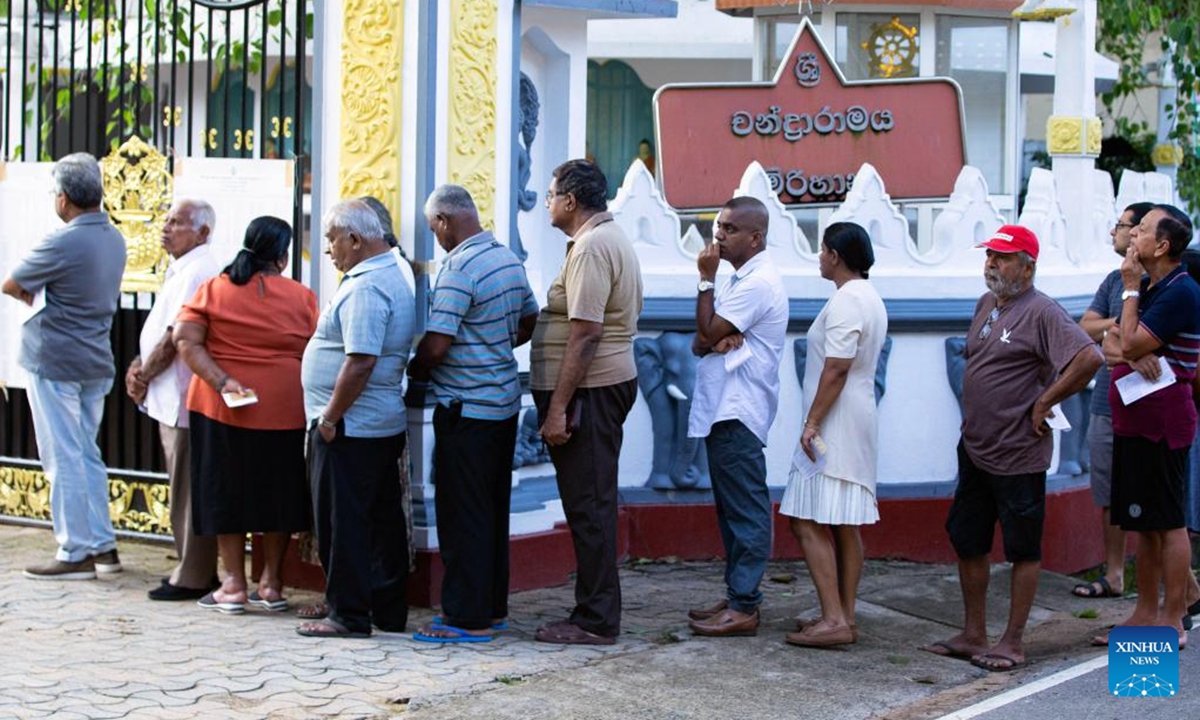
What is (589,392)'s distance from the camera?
7.01 m

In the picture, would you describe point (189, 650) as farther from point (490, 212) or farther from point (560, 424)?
point (490, 212)

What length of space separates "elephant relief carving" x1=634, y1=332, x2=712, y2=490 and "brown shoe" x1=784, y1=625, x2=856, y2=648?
1.56 metres

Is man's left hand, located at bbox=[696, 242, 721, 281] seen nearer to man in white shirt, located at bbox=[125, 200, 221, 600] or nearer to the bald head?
the bald head

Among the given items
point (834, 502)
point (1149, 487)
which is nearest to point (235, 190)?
point (834, 502)

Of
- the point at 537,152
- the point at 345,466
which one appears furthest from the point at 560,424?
the point at 537,152

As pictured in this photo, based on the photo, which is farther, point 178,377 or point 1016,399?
point 178,377

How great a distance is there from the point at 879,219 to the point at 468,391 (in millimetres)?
2705

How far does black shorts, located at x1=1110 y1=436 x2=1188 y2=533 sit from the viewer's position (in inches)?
287

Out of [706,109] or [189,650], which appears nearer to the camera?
[189,650]

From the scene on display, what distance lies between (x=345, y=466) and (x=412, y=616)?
85 cm

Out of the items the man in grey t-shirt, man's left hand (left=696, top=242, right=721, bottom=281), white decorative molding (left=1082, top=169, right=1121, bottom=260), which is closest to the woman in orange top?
man's left hand (left=696, top=242, right=721, bottom=281)

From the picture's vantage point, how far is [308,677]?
639 cm

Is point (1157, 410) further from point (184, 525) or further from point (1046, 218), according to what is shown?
point (184, 525)

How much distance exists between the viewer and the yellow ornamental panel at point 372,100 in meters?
7.48
